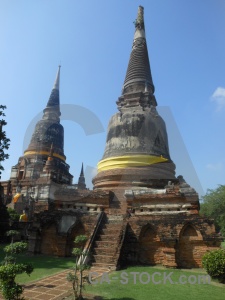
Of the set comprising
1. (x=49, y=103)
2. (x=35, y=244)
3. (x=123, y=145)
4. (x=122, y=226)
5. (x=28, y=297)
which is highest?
(x=49, y=103)

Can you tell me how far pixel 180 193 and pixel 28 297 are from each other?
8651 mm

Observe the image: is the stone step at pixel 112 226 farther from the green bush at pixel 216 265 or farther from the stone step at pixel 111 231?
the green bush at pixel 216 265

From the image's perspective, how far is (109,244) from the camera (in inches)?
438

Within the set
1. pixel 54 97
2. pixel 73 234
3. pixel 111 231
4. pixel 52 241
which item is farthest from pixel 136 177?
pixel 54 97

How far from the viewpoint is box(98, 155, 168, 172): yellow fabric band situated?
1795 cm

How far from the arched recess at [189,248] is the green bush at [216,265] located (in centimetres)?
202

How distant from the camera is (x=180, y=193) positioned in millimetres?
13211

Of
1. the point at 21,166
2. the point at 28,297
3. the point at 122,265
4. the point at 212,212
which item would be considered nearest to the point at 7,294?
the point at 28,297

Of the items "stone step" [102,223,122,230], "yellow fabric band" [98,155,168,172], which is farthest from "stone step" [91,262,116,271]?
"yellow fabric band" [98,155,168,172]

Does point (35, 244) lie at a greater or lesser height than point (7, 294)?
greater

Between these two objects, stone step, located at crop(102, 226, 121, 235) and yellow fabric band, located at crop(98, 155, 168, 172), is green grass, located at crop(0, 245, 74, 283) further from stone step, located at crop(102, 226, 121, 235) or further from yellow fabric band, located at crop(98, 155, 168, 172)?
yellow fabric band, located at crop(98, 155, 168, 172)

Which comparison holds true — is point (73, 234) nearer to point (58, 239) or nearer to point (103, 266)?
point (58, 239)

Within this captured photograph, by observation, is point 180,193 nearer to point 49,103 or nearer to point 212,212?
point 212,212

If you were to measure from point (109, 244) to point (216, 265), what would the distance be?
4265 millimetres
